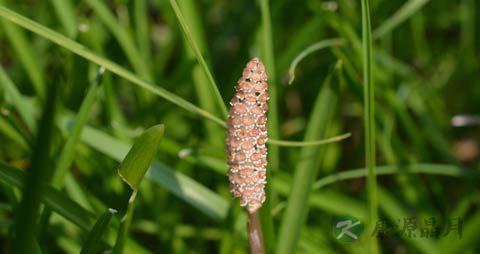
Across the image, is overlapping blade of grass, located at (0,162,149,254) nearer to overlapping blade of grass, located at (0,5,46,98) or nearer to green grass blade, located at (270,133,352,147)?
green grass blade, located at (270,133,352,147)

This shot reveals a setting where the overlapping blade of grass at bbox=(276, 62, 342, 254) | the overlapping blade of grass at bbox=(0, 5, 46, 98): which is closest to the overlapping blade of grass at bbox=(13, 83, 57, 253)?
the overlapping blade of grass at bbox=(276, 62, 342, 254)

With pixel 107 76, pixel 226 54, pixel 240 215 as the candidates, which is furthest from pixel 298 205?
pixel 226 54

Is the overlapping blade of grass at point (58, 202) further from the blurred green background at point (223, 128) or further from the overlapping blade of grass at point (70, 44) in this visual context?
the overlapping blade of grass at point (70, 44)

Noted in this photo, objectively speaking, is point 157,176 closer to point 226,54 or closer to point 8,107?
point 8,107

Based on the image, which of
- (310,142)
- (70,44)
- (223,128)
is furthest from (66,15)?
(310,142)

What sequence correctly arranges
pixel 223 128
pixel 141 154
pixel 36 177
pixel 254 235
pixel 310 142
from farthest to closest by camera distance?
pixel 223 128 < pixel 310 142 < pixel 254 235 < pixel 141 154 < pixel 36 177

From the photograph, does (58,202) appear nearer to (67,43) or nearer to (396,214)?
(67,43)

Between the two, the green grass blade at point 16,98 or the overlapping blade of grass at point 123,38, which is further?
the overlapping blade of grass at point 123,38

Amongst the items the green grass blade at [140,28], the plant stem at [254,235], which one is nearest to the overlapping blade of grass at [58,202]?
the plant stem at [254,235]

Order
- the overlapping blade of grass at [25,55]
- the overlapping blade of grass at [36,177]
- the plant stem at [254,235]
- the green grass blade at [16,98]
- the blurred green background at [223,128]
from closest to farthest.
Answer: the overlapping blade of grass at [36,177], the plant stem at [254,235], the blurred green background at [223,128], the green grass blade at [16,98], the overlapping blade of grass at [25,55]
